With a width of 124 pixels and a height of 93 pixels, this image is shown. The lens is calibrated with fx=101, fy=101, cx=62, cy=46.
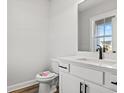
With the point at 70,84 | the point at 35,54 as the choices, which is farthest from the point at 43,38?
the point at 70,84

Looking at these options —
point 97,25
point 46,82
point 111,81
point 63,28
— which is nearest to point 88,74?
point 111,81

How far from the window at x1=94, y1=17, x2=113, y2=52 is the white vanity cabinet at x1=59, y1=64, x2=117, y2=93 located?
65 cm

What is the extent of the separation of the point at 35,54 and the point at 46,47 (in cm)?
39

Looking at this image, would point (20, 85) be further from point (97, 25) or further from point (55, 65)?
point (97, 25)

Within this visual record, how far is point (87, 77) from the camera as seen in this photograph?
119 centimetres

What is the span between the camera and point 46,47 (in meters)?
2.97

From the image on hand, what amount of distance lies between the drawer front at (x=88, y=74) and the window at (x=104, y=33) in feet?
2.06

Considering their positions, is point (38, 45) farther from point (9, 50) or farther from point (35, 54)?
point (9, 50)

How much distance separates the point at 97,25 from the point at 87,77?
3.34 ft

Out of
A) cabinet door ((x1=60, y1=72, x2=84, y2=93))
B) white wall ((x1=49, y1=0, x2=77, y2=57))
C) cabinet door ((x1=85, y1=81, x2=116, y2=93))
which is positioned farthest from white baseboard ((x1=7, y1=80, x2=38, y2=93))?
cabinet door ((x1=85, y1=81, x2=116, y2=93))

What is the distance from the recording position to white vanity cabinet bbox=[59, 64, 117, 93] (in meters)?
1.00

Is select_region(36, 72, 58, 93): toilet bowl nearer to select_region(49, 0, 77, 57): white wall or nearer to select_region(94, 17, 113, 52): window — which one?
select_region(49, 0, 77, 57): white wall

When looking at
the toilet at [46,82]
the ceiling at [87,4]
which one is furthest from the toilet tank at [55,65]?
the ceiling at [87,4]

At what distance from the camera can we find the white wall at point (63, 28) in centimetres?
218
